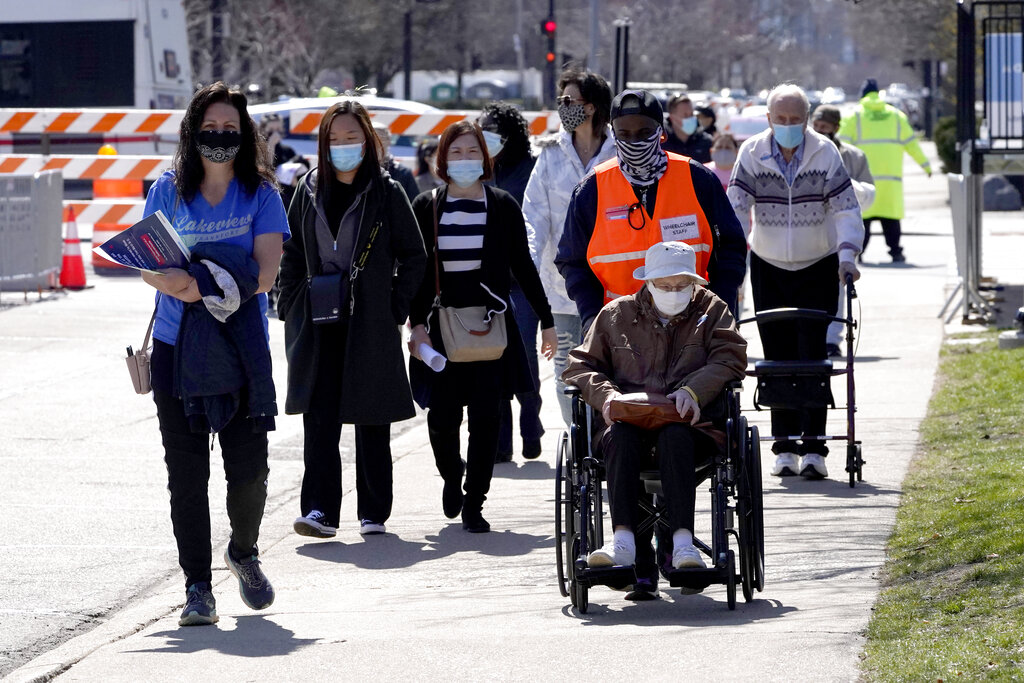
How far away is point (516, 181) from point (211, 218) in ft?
12.4

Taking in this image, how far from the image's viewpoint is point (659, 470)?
20.6 ft

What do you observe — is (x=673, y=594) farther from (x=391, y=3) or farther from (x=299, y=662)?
(x=391, y=3)

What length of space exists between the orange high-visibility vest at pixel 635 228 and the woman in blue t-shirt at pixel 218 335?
1354mm

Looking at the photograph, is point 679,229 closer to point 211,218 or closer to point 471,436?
point 471,436

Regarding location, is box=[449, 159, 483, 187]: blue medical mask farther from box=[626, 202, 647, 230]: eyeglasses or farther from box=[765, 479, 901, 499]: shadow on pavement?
box=[765, 479, 901, 499]: shadow on pavement

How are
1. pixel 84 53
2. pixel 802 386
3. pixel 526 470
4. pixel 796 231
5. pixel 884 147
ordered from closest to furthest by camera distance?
pixel 802 386 < pixel 796 231 < pixel 526 470 < pixel 884 147 < pixel 84 53

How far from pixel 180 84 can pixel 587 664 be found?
26.0 meters

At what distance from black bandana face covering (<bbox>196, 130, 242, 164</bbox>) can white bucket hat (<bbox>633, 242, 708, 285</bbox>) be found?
5.05 feet

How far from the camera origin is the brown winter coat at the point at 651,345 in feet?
21.1

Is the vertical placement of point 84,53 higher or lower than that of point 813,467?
higher

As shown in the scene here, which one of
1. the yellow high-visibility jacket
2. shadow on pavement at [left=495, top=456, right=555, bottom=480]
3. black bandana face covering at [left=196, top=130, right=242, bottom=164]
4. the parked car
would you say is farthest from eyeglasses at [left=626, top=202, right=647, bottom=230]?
the yellow high-visibility jacket

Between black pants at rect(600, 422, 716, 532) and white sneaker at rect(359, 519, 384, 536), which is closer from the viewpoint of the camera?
black pants at rect(600, 422, 716, 532)

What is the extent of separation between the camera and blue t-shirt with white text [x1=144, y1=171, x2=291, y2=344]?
6.38 metres

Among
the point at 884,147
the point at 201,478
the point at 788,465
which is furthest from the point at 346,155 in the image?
the point at 884,147
